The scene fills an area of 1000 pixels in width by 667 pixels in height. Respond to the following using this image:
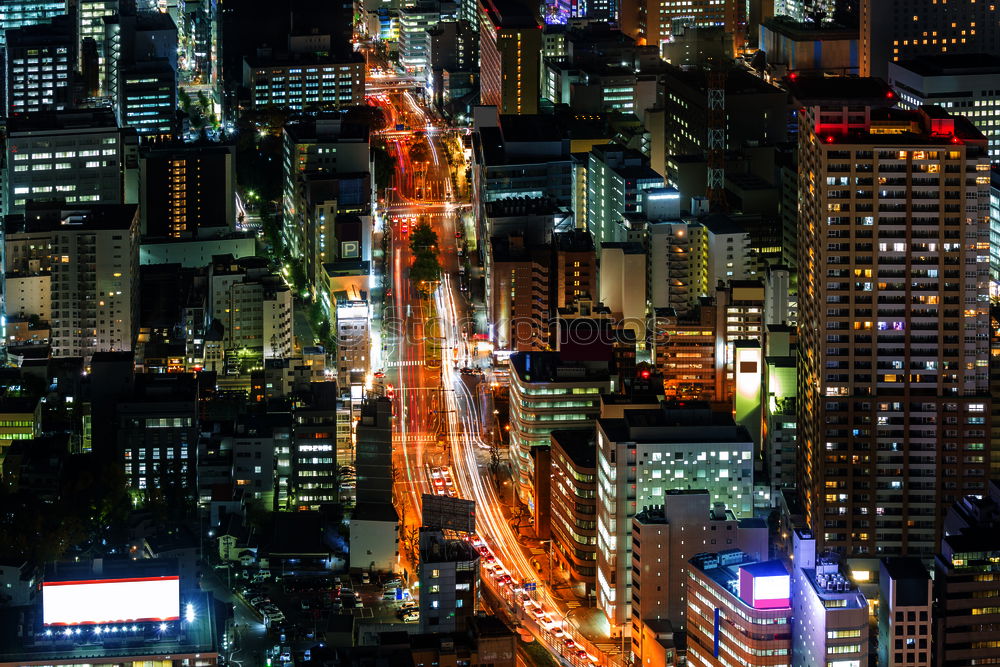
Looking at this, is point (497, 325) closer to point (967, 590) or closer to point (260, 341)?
point (260, 341)

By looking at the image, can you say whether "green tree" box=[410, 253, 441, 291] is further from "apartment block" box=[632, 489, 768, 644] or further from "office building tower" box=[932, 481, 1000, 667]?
"office building tower" box=[932, 481, 1000, 667]

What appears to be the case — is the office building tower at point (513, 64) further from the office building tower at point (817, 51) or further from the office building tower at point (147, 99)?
the office building tower at point (147, 99)

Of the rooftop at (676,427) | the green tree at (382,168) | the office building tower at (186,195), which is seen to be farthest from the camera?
the green tree at (382,168)

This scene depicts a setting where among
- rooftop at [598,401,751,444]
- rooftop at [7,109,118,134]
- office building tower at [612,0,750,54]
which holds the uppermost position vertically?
rooftop at [7,109,118,134]

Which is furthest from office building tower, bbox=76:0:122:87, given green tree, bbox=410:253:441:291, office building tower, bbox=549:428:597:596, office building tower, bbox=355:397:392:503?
office building tower, bbox=549:428:597:596

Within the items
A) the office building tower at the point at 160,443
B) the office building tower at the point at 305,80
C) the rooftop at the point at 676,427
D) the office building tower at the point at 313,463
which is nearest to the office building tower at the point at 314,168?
the office building tower at the point at 305,80

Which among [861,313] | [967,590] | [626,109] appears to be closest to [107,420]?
[861,313]
